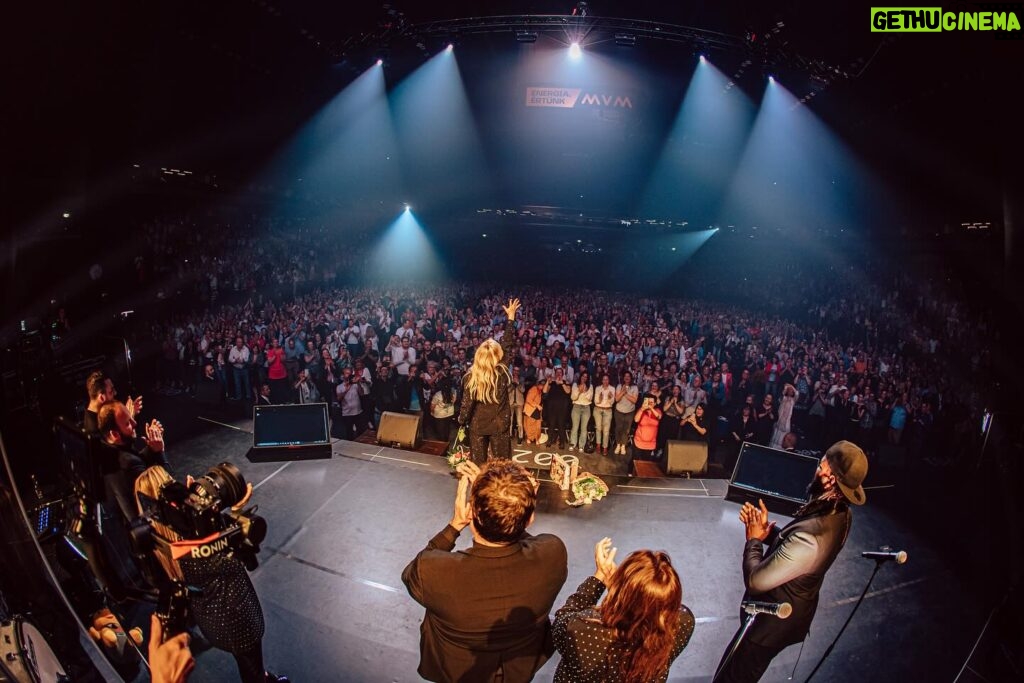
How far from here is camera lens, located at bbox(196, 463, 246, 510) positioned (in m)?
2.19

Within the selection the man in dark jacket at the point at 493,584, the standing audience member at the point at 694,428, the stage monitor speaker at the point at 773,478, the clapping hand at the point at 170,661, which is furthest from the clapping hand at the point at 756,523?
the standing audience member at the point at 694,428

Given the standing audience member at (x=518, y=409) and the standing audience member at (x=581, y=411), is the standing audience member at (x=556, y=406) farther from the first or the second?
the standing audience member at (x=518, y=409)

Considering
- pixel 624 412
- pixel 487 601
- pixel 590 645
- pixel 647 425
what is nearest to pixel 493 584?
pixel 487 601

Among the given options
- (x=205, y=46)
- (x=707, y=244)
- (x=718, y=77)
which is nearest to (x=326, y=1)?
(x=205, y=46)

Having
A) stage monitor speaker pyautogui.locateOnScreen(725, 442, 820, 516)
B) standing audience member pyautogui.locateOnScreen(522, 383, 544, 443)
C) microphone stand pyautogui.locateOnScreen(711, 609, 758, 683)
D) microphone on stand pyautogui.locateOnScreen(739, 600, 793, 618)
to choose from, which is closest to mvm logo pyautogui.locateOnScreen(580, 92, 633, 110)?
standing audience member pyautogui.locateOnScreen(522, 383, 544, 443)

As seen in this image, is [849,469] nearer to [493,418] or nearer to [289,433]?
[493,418]

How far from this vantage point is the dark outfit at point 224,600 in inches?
86.4

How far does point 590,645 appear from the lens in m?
1.64

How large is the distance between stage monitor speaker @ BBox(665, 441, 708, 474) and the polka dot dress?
4.92m

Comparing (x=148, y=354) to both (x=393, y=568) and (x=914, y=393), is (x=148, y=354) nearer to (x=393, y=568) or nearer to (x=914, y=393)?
(x=393, y=568)

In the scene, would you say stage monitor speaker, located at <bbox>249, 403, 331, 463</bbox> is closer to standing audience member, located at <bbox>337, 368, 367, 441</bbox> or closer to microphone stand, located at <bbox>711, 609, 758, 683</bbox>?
standing audience member, located at <bbox>337, 368, 367, 441</bbox>

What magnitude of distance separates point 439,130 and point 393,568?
1850 centimetres

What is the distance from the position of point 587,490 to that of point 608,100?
479 inches

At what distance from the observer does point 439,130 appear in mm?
19266
